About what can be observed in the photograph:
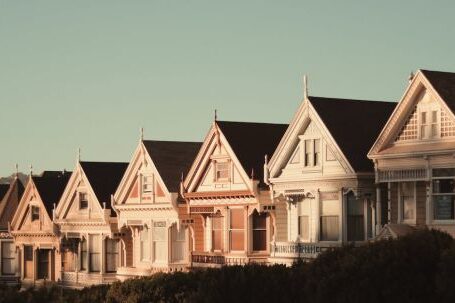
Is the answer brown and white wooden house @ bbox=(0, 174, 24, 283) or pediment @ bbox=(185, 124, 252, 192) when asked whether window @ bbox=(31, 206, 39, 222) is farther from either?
pediment @ bbox=(185, 124, 252, 192)

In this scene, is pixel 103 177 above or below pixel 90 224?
above

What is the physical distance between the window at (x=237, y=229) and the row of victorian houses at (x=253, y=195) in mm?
58

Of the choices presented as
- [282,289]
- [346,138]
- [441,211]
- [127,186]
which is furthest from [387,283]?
[127,186]

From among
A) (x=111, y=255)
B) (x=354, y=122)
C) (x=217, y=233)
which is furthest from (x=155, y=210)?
(x=354, y=122)

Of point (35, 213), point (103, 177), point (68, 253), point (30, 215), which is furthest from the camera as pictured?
point (30, 215)

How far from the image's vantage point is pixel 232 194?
188 ft

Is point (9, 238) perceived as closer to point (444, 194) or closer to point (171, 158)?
point (171, 158)

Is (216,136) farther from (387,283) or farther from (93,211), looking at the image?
(387,283)

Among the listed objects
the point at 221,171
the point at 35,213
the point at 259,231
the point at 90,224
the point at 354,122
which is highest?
Answer: the point at 354,122

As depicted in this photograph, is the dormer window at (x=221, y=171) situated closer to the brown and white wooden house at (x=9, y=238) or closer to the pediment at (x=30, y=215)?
the pediment at (x=30, y=215)

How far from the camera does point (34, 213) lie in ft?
245

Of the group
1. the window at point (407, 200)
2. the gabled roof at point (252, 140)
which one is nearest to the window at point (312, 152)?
the gabled roof at point (252, 140)

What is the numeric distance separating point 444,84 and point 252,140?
47.3 feet

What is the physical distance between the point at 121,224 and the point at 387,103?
18.6 m
